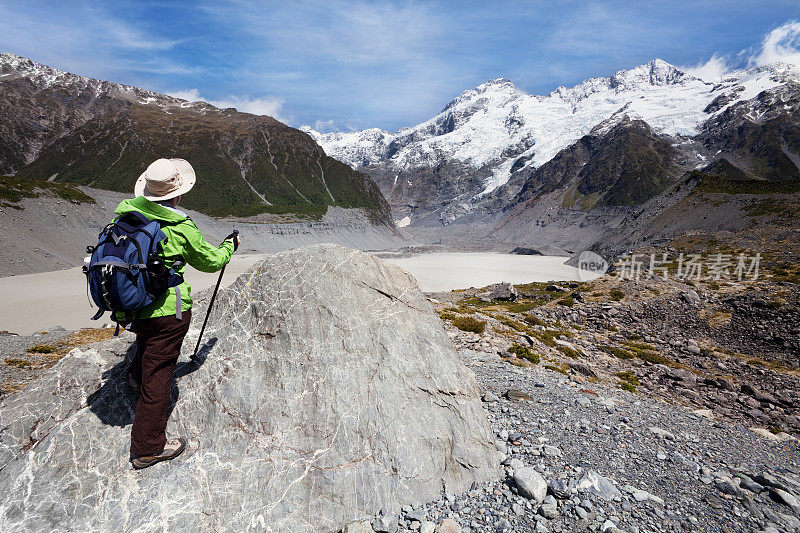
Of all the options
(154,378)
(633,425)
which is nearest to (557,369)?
(633,425)

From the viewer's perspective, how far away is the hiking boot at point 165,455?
5039 millimetres

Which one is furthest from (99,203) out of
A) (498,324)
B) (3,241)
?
(498,324)

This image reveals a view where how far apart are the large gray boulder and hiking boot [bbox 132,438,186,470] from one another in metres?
0.13

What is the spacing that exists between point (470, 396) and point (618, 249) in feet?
308

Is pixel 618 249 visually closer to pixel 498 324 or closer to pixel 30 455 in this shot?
pixel 498 324

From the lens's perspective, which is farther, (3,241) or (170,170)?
(3,241)

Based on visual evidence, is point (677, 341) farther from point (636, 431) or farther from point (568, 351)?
point (636, 431)

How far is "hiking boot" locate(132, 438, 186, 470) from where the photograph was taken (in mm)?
5039

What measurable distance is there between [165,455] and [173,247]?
2.92m

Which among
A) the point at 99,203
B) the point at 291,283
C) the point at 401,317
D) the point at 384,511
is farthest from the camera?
the point at 99,203

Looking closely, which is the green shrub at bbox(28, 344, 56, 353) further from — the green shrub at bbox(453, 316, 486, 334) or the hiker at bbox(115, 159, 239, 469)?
the green shrub at bbox(453, 316, 486, 334)

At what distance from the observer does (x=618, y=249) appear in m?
86.6

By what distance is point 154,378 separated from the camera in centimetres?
498

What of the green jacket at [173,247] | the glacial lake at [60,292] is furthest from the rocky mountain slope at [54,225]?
the green jacket at [173,247]
